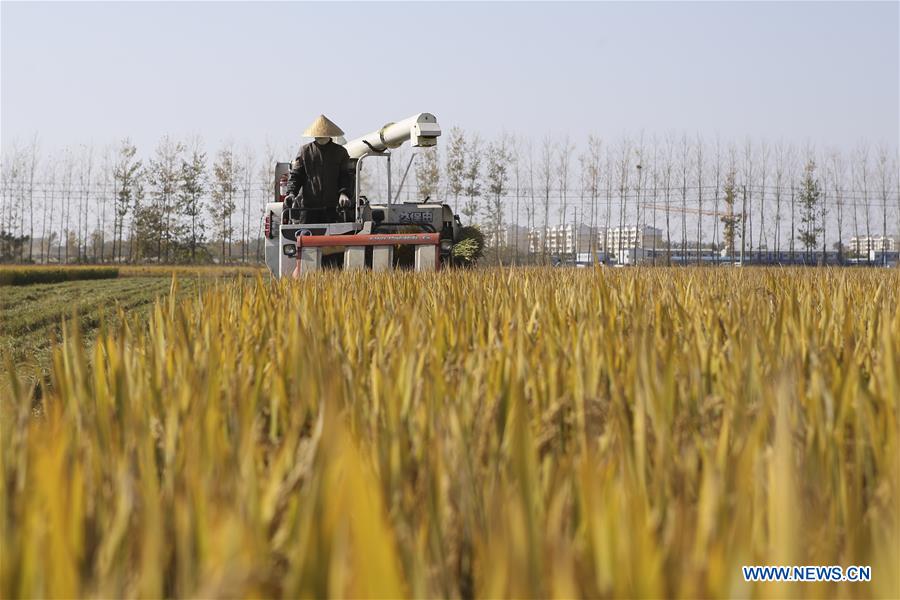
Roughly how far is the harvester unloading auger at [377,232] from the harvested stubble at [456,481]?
21.6 ft

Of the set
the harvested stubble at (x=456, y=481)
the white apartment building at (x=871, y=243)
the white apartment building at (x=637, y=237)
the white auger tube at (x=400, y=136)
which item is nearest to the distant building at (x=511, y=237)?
the white apartment building at (x=637, y=237)

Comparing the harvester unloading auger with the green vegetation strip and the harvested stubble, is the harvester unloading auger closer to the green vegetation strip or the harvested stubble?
the harvested stubble

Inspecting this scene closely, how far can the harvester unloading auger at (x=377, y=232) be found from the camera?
30.4 ft

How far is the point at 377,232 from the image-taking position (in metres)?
10.3

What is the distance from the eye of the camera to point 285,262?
9.64 m

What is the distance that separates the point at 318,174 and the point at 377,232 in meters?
0.94

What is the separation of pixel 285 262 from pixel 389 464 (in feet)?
29.1

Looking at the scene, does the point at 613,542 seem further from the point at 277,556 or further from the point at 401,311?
the point at 401,311

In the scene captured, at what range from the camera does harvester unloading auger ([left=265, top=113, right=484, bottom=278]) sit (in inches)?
364

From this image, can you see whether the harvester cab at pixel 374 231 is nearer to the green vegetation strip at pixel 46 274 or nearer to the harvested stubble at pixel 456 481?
the harvested stubble at pixel 456 481

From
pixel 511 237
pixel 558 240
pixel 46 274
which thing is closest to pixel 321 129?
pixel 46 274

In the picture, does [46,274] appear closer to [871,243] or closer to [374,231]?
[374,231]

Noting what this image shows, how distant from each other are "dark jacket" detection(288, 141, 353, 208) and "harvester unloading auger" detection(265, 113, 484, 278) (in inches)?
8.7

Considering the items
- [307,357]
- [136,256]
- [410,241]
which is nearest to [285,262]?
[410,241]
